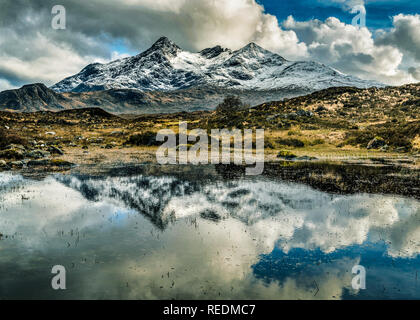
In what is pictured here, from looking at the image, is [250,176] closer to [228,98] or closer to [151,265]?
[151,265]

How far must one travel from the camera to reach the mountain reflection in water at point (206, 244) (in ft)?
32.1

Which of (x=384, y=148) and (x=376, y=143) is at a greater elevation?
(x=376, y=143)

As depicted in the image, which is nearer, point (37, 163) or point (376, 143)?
point (37, 163)

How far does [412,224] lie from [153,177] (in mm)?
21005

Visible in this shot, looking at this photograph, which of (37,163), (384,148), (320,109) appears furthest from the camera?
(320,109)

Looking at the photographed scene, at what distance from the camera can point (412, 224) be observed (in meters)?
15.9

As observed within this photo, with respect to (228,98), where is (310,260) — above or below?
below

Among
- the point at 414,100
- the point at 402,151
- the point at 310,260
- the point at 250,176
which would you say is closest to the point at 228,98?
the point at 414,100

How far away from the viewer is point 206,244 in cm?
1330

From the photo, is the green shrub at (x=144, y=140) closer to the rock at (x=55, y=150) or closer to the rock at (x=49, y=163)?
the rock at (x=55, y=150)

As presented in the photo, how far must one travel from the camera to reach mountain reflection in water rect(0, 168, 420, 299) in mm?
9797

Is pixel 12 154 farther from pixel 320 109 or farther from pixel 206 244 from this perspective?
pixel 320 109

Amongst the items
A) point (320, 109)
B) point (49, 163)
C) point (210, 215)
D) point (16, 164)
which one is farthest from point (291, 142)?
point (210, 215)

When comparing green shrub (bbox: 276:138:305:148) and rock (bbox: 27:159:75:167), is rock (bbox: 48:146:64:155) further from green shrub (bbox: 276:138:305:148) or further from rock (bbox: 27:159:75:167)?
green shrub (bbox: 276:138:305:148)
